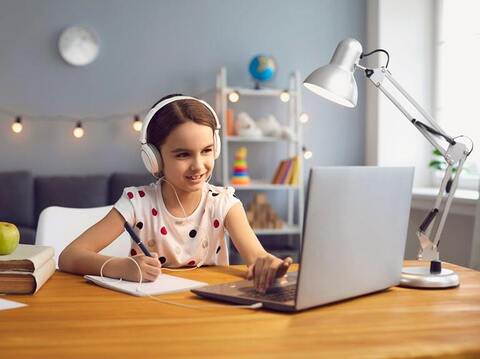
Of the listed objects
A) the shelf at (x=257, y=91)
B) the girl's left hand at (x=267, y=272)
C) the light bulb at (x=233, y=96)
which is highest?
the shelf at (x=257, y=91)

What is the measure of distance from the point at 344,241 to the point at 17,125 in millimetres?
3875

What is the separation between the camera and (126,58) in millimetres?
4844

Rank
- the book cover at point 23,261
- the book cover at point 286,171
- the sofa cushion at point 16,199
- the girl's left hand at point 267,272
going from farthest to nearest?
the book cover at point 286,171, the sofa cushion at point 16,199, the book cover at point 23,261, the girl's left hand at point 267,272

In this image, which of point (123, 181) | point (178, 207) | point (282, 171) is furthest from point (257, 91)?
point (178, 207)

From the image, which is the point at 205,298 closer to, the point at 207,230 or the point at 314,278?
the point at 314,278

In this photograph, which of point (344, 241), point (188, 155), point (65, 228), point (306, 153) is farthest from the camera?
point (306, 153)

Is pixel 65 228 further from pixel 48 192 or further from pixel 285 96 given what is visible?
pixel 285 96

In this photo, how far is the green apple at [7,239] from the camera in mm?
1407

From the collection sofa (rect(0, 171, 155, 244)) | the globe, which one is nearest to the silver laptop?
sofa (rect(0, 171, 155, 244))

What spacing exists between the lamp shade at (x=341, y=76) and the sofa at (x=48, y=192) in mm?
3149

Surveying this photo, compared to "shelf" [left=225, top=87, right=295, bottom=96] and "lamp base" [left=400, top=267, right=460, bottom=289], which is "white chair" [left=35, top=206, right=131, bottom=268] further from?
"shelf" [left=225, top=87, right=295, bottom=96]

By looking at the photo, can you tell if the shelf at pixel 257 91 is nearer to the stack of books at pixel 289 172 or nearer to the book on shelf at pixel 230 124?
the book on shelf at pixel 230 124

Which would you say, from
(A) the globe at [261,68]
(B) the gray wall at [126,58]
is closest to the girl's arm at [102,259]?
(A) the globe at [261,68]

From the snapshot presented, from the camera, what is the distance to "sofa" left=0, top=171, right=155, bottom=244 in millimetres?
4469
